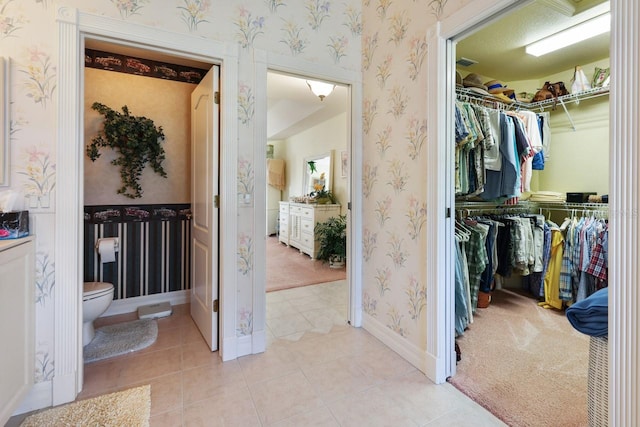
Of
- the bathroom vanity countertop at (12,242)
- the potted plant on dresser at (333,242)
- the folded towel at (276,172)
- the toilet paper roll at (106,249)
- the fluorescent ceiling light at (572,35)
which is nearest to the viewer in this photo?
the bathroom vanity countertop at (12,242)

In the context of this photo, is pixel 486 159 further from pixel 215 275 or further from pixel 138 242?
pixel 138 242

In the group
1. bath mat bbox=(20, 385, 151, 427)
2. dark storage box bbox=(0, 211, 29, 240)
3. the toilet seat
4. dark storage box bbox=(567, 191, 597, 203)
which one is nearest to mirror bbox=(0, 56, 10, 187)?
dark storage box bbox=(0, 211, 29, 240)

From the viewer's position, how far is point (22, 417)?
1436 mm

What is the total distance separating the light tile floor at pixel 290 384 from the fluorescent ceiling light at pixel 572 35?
286 centimetres

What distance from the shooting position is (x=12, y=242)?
128 centimetres

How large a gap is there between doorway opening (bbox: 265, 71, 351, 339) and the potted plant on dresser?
0.10 m

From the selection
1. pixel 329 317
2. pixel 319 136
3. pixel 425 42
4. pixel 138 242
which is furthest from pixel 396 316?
pixel 319 136

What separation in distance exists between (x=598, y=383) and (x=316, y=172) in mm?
5237

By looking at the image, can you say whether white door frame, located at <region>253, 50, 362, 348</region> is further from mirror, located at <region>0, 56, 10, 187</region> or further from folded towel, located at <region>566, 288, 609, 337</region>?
folded towel, located at <region>566, 288, 609, 337</region>

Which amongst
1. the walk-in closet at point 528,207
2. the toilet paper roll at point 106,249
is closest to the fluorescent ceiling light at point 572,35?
the walk-in closet at point 528,207

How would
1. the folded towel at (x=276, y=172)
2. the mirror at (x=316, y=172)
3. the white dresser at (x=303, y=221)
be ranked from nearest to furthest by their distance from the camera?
the white dresser at (x=303, y=221) < the mirror at (x=316, y=172) < the folded towel at (x=276, y=172)

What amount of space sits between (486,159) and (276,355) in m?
2.15

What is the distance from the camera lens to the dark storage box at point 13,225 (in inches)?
53.3

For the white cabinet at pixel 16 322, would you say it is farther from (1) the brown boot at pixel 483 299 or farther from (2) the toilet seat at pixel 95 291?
(1) the brown boot at pixel 483 299
